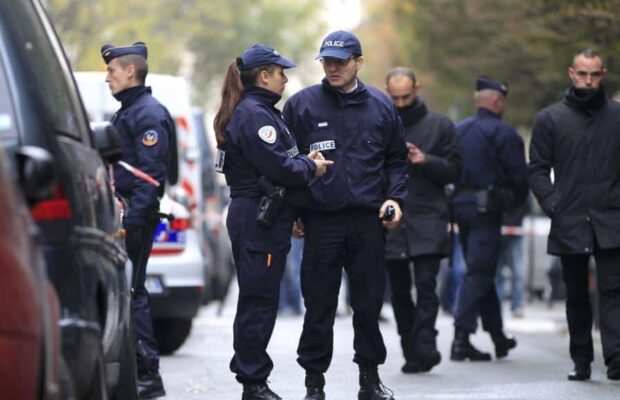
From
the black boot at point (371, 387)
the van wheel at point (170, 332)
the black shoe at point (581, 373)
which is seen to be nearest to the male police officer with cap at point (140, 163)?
the black boot at point (371, 387)

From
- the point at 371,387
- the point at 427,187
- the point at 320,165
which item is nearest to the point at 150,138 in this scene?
the point at 320,165

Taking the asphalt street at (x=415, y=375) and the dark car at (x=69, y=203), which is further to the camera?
the asphalt street at (x=415, y=375)

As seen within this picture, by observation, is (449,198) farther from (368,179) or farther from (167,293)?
(368,179)

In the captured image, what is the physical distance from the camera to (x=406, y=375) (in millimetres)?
11680

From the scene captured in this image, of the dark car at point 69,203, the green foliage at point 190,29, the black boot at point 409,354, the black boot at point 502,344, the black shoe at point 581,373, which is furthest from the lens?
the green foliage at point 190,29

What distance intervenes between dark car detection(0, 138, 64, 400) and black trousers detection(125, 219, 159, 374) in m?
4.39

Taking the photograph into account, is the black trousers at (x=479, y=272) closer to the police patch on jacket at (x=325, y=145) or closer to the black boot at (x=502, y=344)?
the black boot at (x=502, y=344)

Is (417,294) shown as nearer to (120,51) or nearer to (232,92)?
(120,51)

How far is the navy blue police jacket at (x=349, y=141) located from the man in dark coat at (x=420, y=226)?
7.00 ft

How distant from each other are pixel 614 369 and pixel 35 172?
6163 millimetres

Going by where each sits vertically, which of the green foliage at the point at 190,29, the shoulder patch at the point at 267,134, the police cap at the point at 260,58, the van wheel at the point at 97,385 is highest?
the green foliage at the point at 190,29

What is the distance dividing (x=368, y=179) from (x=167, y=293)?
4313 mm

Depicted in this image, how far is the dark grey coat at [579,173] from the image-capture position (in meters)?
10.8

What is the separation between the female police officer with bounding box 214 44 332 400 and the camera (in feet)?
29.5
